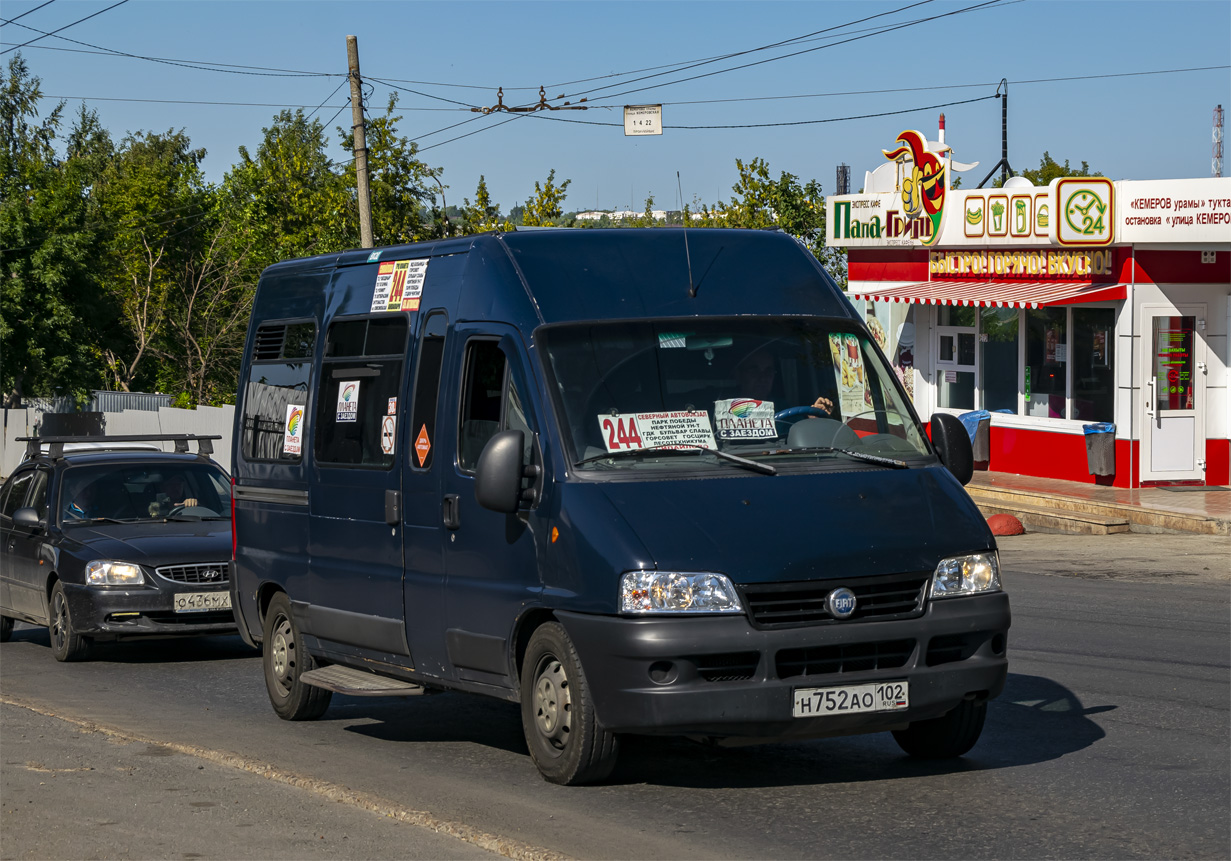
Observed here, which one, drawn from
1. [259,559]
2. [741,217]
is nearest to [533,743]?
[259,559]

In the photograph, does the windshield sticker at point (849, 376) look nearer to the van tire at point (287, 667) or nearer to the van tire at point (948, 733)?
the van tire at point (948, 733)

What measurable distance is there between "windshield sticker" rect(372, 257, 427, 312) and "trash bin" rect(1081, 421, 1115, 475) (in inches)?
653

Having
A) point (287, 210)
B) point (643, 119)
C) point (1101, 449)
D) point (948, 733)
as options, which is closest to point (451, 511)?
point (948, 733)

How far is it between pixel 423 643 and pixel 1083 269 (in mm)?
17783

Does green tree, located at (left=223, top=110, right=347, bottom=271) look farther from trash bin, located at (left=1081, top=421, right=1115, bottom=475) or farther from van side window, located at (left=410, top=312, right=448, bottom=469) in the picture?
van side window, located at (left=410, top=312, right=448, bottom=469)

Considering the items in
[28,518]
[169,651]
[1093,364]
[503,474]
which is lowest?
[169,651]

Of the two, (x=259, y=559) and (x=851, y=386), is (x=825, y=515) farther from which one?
(x=259, y=559)

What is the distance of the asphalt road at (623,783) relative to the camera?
586 cm

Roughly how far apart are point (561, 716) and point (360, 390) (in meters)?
2.64

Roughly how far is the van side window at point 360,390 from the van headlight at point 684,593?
7.43 feet

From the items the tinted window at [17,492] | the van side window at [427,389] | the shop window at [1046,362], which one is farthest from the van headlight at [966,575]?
the shop window at [1046,362]

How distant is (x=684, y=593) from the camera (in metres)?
6.22

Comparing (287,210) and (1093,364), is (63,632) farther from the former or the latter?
(287,210)

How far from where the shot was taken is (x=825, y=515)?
6.48 meters
